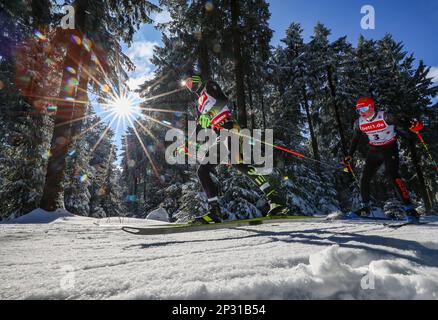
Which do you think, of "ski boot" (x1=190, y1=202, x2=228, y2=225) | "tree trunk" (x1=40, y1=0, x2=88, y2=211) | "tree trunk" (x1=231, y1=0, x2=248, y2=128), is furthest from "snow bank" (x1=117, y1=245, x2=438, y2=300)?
"tree trunk" (x1=231, y1=0, x2=248, y2=128)

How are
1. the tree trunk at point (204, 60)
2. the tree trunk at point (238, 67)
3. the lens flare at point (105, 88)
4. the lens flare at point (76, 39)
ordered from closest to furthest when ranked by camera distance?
the lens flare at point (76, 39)
the tree trunk at point (238, 67)
the lens flare at point (105, 88)
the tree trunk at point (204, 60)

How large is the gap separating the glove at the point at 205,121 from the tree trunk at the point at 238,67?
563 centimetres

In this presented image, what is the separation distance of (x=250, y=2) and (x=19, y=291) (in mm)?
13922

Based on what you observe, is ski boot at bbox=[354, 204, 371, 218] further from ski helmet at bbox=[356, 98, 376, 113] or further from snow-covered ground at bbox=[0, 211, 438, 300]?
snow-covered ground at bbox=[0, 211, 438, 300]

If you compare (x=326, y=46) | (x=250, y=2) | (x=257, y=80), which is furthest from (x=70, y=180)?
(x=326, y=46)

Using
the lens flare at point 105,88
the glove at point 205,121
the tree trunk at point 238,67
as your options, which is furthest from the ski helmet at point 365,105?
the lens flare at point 105,88

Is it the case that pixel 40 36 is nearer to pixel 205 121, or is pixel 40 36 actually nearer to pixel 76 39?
pixel 76 39

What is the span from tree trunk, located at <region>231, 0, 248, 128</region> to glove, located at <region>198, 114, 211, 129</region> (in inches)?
222

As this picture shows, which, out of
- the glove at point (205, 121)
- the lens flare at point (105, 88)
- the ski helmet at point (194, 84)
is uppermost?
the lens flare at point (105, 88)

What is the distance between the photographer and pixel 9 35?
369 inches

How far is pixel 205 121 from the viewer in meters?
4.67

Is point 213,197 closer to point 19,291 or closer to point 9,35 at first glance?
point 19,291

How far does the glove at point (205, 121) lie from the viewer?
4637 mm

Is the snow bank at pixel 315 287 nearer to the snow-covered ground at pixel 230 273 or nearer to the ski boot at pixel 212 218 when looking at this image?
the snow-covered ground at pixel 230 273
